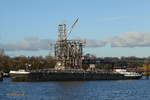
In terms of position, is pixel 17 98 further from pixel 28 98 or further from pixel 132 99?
pixel 132 99

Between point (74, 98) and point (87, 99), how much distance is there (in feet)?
10.7

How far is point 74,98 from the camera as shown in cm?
11688

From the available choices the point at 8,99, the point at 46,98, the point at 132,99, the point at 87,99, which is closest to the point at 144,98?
the point at 132,99

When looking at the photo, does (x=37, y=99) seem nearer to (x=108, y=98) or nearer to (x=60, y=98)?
(x=60, y=98)

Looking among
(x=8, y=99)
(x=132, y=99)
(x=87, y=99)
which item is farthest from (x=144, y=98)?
(x=8, y=99)

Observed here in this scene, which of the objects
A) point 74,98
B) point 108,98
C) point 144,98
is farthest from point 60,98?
point 144,98

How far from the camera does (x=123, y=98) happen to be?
385 feet

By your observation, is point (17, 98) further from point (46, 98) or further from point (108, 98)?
point (108, 98)

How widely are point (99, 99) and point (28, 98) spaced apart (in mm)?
16188

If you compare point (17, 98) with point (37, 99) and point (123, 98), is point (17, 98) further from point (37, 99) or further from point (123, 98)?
point (123, 98)

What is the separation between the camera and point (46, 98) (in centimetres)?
11719

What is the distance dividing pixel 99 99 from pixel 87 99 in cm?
272

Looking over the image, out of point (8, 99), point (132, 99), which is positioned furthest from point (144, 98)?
point (8, 99)

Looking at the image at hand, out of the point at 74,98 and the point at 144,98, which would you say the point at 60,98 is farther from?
the point at 144,98
